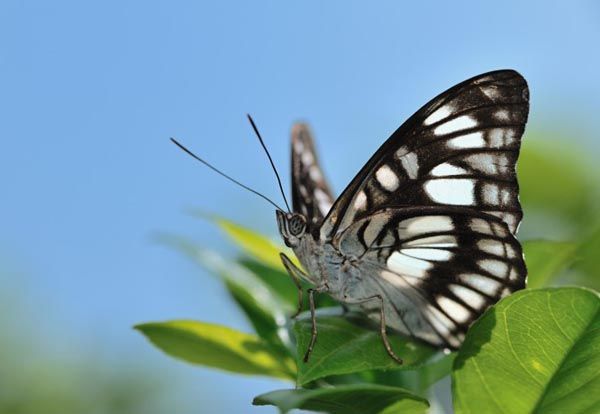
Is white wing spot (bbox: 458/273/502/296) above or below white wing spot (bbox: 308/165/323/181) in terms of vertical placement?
below

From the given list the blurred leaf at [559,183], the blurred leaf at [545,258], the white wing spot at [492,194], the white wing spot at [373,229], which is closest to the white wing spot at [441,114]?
the white wing spot at [492,194]

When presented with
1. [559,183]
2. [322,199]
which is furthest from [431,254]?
[559,183]

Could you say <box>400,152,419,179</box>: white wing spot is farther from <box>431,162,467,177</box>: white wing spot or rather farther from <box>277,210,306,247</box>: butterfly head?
<box>277,210,306,247</box>: butterfly head

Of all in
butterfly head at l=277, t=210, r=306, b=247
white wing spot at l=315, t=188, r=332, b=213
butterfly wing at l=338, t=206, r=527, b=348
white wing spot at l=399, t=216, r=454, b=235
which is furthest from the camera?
white wing spot at l=315, t=188, r=332, b=213

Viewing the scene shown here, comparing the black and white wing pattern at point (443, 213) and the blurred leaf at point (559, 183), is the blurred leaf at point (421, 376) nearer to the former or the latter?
the black and white wing pattern at point (443, 213)

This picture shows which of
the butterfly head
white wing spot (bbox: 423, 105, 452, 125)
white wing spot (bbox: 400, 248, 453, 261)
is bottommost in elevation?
Answer: white wing spot (bbox: 400, 248, 453, 261)

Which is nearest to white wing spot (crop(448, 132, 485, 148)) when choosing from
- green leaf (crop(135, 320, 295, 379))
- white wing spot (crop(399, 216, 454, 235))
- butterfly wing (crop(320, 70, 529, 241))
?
butterfly wing (crop(320, 70, 529, 241))
